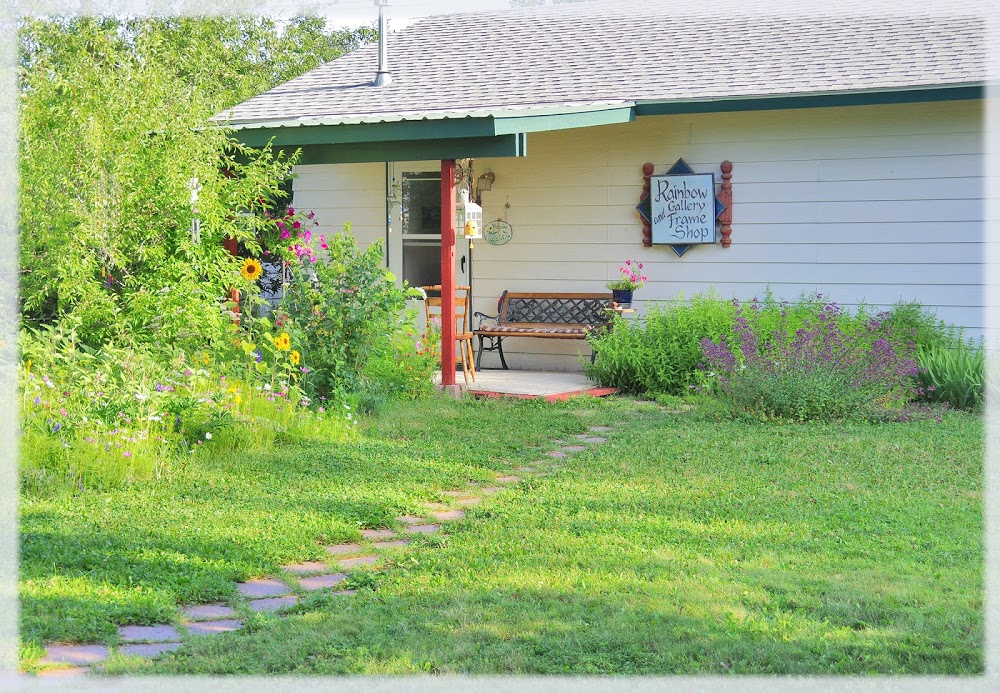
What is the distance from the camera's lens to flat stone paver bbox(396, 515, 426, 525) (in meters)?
5.29

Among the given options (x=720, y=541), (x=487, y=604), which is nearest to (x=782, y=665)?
(x=487, y=604)

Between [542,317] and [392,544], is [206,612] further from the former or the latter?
[542,317]

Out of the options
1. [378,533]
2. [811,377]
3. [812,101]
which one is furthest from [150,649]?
[812,101]

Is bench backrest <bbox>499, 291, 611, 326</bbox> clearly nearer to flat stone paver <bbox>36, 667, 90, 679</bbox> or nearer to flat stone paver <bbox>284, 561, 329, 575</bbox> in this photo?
flat stone paver <bbox>284, 561, 329, 575</bbox>

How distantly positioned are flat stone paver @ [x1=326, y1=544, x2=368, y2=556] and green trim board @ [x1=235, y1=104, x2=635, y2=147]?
4832 mm

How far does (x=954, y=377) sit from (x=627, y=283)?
3.28m

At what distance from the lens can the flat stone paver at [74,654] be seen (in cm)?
346

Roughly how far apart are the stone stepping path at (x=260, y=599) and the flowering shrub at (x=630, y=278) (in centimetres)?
518

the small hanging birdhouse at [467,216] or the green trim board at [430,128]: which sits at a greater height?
the green trim board at [430,128]

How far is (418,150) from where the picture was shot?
9.49m

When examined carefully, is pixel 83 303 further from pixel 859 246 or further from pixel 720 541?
pixel 859 246

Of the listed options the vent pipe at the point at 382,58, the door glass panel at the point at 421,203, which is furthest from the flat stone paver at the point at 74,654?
the vent pipe at the point at 382,58

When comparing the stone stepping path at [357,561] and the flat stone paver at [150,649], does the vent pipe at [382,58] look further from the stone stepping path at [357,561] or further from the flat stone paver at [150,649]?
the flat stone paver at [150,649]

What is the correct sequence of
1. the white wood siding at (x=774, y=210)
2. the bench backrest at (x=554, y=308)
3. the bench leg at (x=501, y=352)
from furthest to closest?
the bench leg at (x=501, y=352)
the bench backrest at (x=554, y=308)
the white wood siding at (x=774, y=210)
